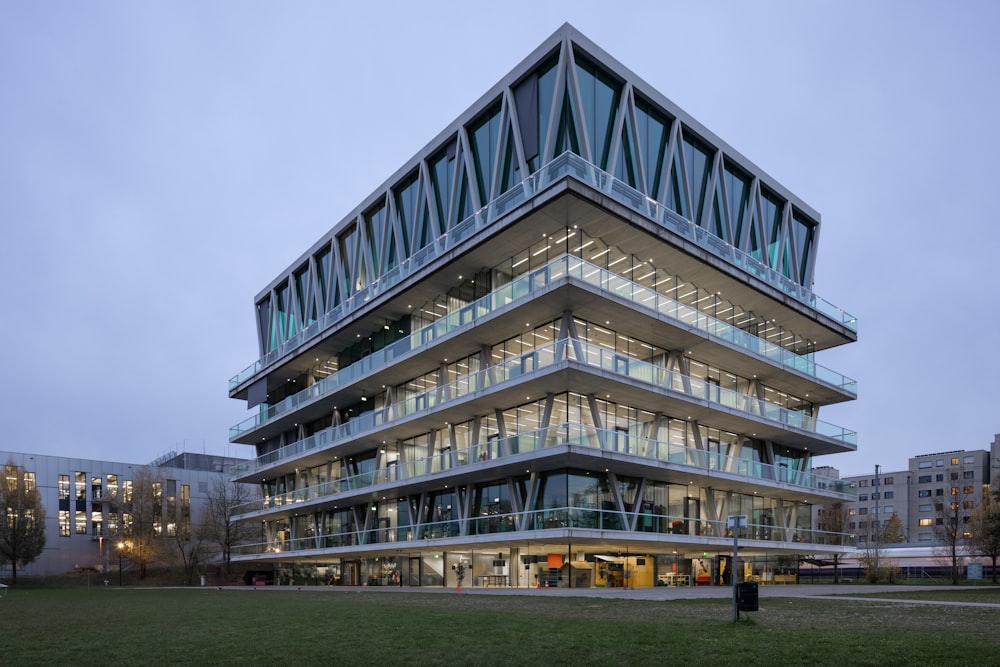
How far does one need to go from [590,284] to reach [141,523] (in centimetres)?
5767

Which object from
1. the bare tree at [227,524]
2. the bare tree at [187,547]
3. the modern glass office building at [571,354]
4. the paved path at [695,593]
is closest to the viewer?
the paved path at [695,593]

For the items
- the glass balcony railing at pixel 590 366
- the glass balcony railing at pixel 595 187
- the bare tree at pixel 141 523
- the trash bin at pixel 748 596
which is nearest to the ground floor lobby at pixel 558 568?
the glass balcony railing at pixel 590 366

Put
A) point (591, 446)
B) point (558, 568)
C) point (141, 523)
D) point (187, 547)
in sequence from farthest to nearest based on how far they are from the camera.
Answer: point (187, 547) < point (141, 523) < point (558, 568) < point (591, 446)

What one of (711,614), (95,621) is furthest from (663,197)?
(95,621)

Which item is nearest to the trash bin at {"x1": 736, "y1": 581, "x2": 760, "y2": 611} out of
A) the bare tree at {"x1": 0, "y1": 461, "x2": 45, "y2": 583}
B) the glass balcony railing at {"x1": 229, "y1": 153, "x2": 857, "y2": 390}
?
the glass balcony railing at {"x1": 229, "y1": 153, "x2": 857, "y2": 390}

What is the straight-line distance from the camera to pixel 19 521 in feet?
213

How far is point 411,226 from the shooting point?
43531 millimetres

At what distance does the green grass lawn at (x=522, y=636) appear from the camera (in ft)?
35.2

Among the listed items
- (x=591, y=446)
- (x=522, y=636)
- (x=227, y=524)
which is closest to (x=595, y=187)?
(x=591, y=446)

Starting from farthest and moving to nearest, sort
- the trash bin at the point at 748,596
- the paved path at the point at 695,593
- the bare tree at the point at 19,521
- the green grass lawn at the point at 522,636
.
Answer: the bare tree at the point at 19,521, the paved path at the point at 695,593, the trash bin at the point at 748,596, the green grass lawn at the point at 522,636

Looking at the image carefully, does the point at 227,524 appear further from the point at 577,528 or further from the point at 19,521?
the point at 577,528

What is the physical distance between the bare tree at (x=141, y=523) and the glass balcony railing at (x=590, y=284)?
3228 cm

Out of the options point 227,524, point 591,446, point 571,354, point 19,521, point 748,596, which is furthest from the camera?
point 227,524

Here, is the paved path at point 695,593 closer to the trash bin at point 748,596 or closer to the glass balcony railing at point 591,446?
the glass balcony railing at point 591,446
